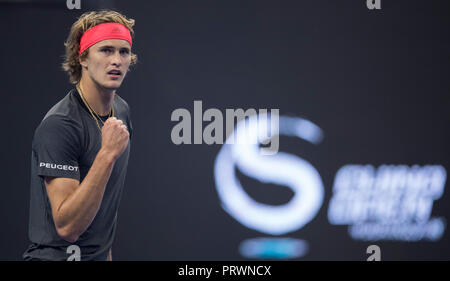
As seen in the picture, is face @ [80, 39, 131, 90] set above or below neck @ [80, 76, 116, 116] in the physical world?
above

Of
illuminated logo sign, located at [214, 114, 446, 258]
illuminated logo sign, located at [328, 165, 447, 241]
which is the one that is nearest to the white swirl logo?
illuminated logo sign, located at [214, 114, 446, 258]

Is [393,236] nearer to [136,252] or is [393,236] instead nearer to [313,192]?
[313,192]

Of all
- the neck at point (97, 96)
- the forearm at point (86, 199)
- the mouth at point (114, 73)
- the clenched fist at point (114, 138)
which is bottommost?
the forearm at point (86, 199)

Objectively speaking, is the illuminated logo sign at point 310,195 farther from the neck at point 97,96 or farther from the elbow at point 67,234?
the elbow at point 67,234

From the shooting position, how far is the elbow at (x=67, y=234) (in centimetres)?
241

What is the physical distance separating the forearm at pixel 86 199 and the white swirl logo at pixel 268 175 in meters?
1.63

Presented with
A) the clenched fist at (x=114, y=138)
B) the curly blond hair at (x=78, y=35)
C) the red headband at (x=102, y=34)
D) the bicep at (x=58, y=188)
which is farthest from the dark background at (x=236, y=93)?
the bicep at (x=58, y=188)

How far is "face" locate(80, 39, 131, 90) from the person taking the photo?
9.04 ft

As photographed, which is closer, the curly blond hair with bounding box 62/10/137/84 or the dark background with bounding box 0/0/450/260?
the curly blond hair with bounding box 62/10/137/84

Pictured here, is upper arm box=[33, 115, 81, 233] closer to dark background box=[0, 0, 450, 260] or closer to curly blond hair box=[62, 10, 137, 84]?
curly blond hair box=[62, 10, 137, 84]

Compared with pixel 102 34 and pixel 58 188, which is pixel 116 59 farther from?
pixel 58 188

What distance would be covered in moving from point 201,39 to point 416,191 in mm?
1955

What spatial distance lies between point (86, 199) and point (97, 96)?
0.61 meters
